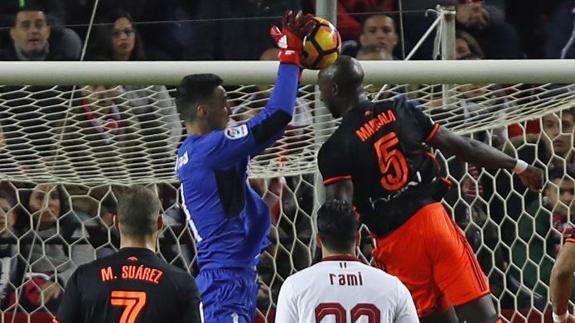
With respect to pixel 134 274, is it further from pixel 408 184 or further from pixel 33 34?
pixel 33 34

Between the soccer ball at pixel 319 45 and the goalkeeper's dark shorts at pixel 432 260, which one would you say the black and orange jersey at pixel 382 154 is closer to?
the goalkeeper's dark shorts at pixel 432 260

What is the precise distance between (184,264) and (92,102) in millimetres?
1359

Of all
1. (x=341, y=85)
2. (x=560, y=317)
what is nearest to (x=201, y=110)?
(x=341, y=85)

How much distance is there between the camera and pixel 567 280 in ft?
22.0

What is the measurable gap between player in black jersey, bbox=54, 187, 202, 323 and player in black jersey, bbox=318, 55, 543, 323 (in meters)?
1.25

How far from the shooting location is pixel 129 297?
17.9 ft

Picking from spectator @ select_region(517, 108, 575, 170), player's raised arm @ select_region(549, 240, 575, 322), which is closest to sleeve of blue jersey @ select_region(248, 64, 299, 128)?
player's raised arm @ select_region(549, 240, 575, 322)

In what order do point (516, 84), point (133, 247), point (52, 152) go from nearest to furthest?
point (133, 247), point (516, 84), point (52, 152)

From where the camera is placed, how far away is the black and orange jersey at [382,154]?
258 inches

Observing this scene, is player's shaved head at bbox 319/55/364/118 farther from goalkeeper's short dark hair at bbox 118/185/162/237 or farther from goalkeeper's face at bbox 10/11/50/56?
goalkeeper's face at bbox 10/11/50/56

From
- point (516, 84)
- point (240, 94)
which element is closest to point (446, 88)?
point (516, 84)

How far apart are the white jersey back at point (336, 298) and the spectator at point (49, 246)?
2.97 m

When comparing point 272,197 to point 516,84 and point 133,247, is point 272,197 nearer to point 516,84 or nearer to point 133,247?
point 516,84

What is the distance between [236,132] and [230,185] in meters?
0.25
